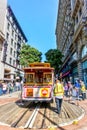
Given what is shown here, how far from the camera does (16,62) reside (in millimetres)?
50719

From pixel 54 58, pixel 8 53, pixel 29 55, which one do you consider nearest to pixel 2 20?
pixel 8 53

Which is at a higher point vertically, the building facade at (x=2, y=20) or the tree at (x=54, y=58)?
the building facade at (x=2, y=20)

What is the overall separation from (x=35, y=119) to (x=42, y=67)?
508 cm

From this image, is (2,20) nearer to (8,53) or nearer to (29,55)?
(8,53)

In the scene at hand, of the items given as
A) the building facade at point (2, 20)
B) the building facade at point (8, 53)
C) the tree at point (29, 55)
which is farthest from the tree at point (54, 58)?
the building facade at point (2, 20)

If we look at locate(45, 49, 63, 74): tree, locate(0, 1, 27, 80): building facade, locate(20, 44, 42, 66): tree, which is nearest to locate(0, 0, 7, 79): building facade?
locate(0, 1, 27, 80): building facade

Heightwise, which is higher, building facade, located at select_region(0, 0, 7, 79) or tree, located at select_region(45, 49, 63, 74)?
building facade, located at select_region(0, 0, 7, 79)

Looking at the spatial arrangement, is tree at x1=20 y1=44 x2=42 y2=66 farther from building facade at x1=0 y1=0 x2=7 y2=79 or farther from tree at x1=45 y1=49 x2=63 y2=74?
building facade at x1=0 y1=0 x2=7 y2=79

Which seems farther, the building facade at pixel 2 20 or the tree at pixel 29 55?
the tree at pixel 29 55

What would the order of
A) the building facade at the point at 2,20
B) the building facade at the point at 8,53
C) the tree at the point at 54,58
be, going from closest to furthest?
the building facade at the point at 2,20 < the building facade at the point at 8,53 < the tree at the point at 54,58

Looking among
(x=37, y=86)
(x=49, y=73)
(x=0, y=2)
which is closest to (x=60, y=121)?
(x=37, y=86)

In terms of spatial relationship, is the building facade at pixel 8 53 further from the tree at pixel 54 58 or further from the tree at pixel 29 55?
the tree at pixel 54 58

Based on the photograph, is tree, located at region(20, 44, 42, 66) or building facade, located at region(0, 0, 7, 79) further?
tree, located at region(20, 44, 42, 66)

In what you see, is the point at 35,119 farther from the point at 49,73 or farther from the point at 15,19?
the point at 15,19
